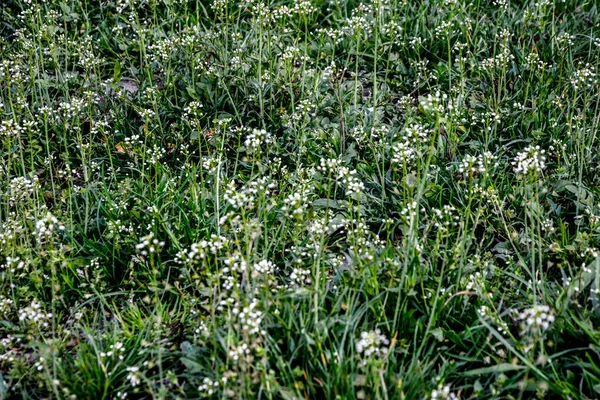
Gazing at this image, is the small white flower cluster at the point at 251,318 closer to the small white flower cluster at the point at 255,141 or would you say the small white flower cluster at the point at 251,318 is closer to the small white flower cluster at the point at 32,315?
the small white flower cluster at the point at 255,141

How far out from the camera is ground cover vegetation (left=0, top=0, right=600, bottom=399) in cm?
303

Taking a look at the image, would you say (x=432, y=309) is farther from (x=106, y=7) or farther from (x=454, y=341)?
(x=106, y=7)

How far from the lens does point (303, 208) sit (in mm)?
3969

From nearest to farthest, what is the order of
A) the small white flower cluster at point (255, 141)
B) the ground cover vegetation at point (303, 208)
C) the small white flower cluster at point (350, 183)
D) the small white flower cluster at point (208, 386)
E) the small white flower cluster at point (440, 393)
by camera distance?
1. the small white flower cluster at point (440, 393)
2. the small white flower cluster at point (208, 386)
3. the ground cover vegetation at point (303, 208)
4. the small white flower cluster at point (350, 183)
5. the small white flower cluster at point (255, 141)

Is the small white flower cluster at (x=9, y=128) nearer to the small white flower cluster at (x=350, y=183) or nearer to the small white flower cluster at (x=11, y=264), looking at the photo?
the small white flower cluster at (x=11, y=264)

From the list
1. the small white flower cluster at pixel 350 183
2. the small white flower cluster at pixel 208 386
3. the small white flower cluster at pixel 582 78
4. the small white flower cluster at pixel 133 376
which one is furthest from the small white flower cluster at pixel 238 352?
the small white flower cluster at pixel 582 78

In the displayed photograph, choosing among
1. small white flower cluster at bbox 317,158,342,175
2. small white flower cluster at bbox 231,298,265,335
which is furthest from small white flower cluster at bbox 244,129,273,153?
small white flower cluster at bbox 231,298,265,335

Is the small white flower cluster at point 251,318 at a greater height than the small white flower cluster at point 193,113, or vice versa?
the small white flower cluster at point 193,113

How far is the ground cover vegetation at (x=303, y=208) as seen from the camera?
3.03 m

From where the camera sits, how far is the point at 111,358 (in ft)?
10.4

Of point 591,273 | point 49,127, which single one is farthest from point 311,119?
point 591,273

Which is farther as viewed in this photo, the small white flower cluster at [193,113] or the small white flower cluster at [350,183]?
the small white flower cluster at [193,113]

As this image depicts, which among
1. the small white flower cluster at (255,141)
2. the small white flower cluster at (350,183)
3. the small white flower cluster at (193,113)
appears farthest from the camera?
the small white flower cluster at (193,113)

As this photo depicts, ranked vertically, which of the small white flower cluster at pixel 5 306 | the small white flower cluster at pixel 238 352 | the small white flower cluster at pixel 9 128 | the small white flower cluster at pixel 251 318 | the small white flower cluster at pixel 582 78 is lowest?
the small white flower cluster at pixel 5 306
